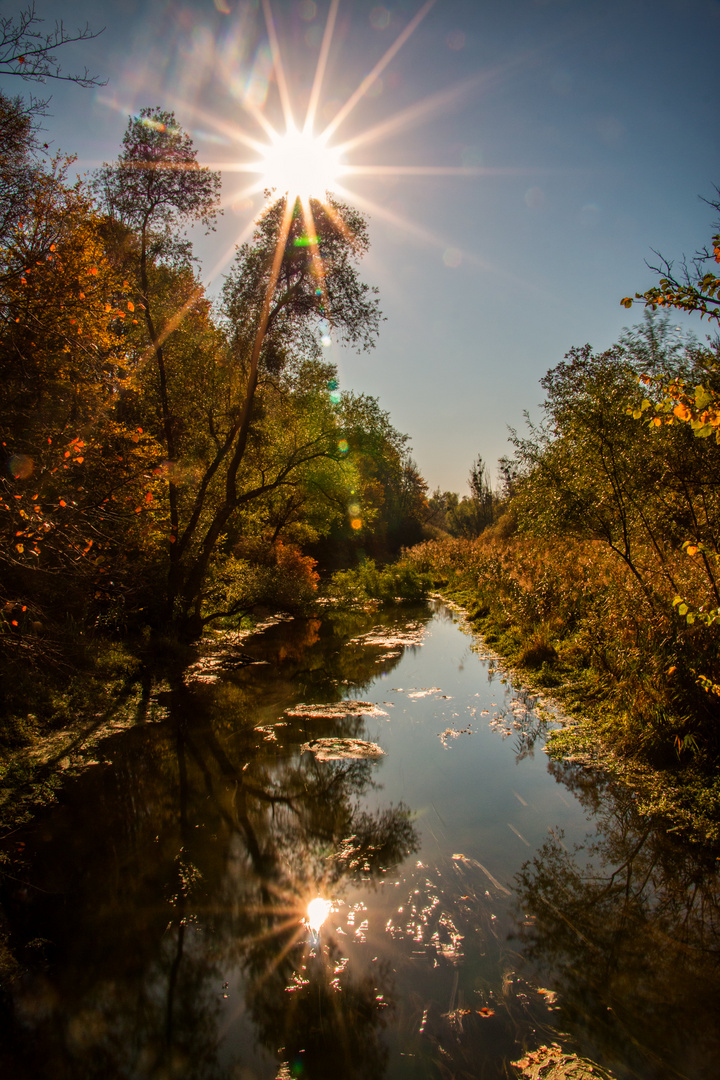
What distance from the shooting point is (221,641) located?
1505 centimetres

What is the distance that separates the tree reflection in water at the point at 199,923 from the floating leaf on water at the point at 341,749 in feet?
0.65

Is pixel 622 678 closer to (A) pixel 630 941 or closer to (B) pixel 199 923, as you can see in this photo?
(A) pixel 630 941

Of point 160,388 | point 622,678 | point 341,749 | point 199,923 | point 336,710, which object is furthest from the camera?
point 160,388

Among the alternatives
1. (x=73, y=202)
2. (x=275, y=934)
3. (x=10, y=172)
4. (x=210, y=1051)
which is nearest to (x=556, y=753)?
(x=275, y=934)

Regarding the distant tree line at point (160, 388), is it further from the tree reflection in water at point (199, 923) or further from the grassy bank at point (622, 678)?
the grassy bank at point (622, 678)

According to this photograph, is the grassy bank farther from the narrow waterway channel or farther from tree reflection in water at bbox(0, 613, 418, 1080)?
tree reflection in water at bbox(0, 613, 418, 1080)

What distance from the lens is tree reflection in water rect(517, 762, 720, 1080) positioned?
3.39 m

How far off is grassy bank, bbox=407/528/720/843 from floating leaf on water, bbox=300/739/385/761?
104 inches

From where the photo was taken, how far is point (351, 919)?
15.2 ft

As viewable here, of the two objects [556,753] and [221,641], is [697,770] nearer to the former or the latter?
[556,753]

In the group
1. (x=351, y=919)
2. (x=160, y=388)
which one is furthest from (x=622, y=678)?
(x=160, y=388)

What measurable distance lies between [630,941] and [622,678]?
419 centimetres

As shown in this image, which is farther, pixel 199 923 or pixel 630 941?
pixel 199 923

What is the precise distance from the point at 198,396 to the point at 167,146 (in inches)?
217
